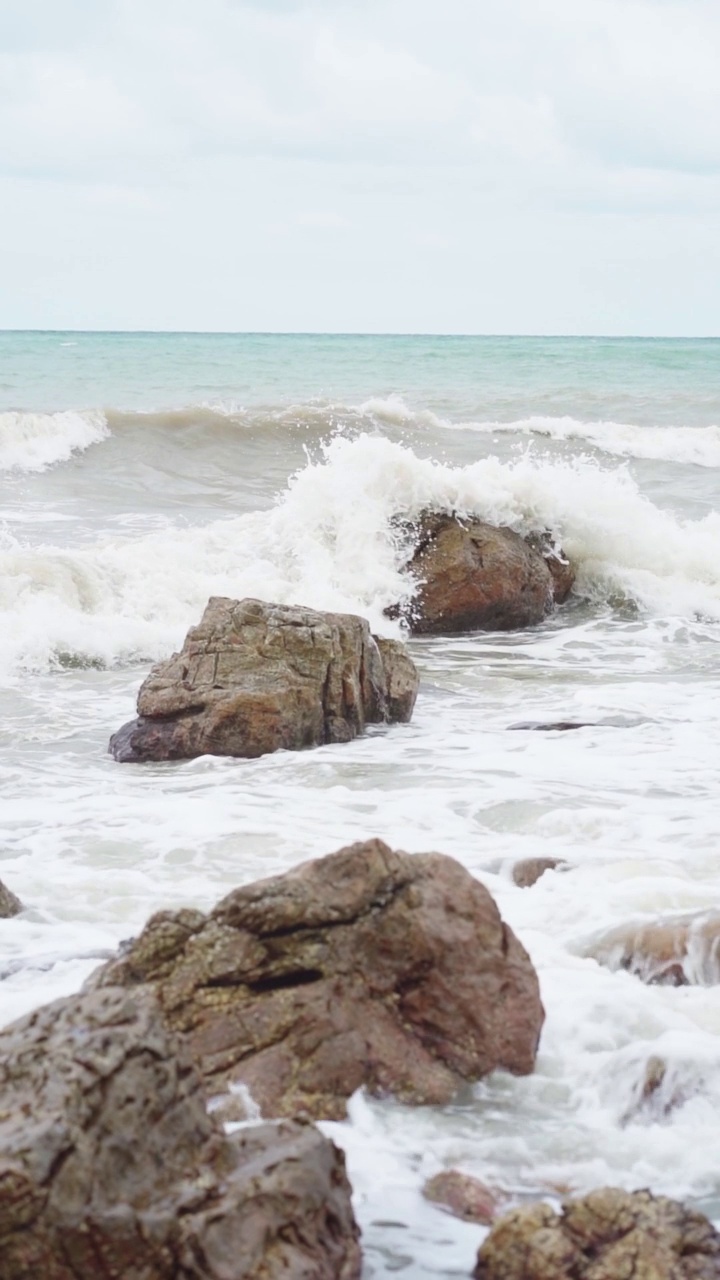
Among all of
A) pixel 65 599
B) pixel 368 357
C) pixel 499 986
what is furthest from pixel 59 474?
pixel 368 357

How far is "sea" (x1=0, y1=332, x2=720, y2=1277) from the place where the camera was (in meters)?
3.52

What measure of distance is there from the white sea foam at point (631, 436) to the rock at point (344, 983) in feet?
62.5

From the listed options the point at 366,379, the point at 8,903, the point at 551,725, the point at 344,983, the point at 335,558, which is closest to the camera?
the point at 344,983

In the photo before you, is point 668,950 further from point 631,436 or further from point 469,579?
point 631,436

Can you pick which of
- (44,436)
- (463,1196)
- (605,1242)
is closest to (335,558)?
(463,1196)

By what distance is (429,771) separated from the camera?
684cm

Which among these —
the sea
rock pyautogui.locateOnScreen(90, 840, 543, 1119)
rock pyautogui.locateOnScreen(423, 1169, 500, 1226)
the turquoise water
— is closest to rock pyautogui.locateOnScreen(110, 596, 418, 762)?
the sea

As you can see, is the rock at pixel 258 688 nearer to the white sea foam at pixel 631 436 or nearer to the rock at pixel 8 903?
the rock at pixel 8 903

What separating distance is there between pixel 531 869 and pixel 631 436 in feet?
68.7

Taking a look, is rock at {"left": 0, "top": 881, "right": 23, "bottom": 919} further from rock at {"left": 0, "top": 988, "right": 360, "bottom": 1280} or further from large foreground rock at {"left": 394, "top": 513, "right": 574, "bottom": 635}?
large foreground rock at {"left": 394, "top": 513, "right": 574, "bottom": 635}

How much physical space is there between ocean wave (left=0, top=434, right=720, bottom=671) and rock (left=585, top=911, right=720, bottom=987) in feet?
18.8

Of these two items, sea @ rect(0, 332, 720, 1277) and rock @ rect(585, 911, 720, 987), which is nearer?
sea @ rect(0, 332, 720, 1277)

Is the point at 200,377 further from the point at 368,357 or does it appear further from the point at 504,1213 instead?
the point at 504,1213

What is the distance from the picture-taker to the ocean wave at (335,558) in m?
10.1
